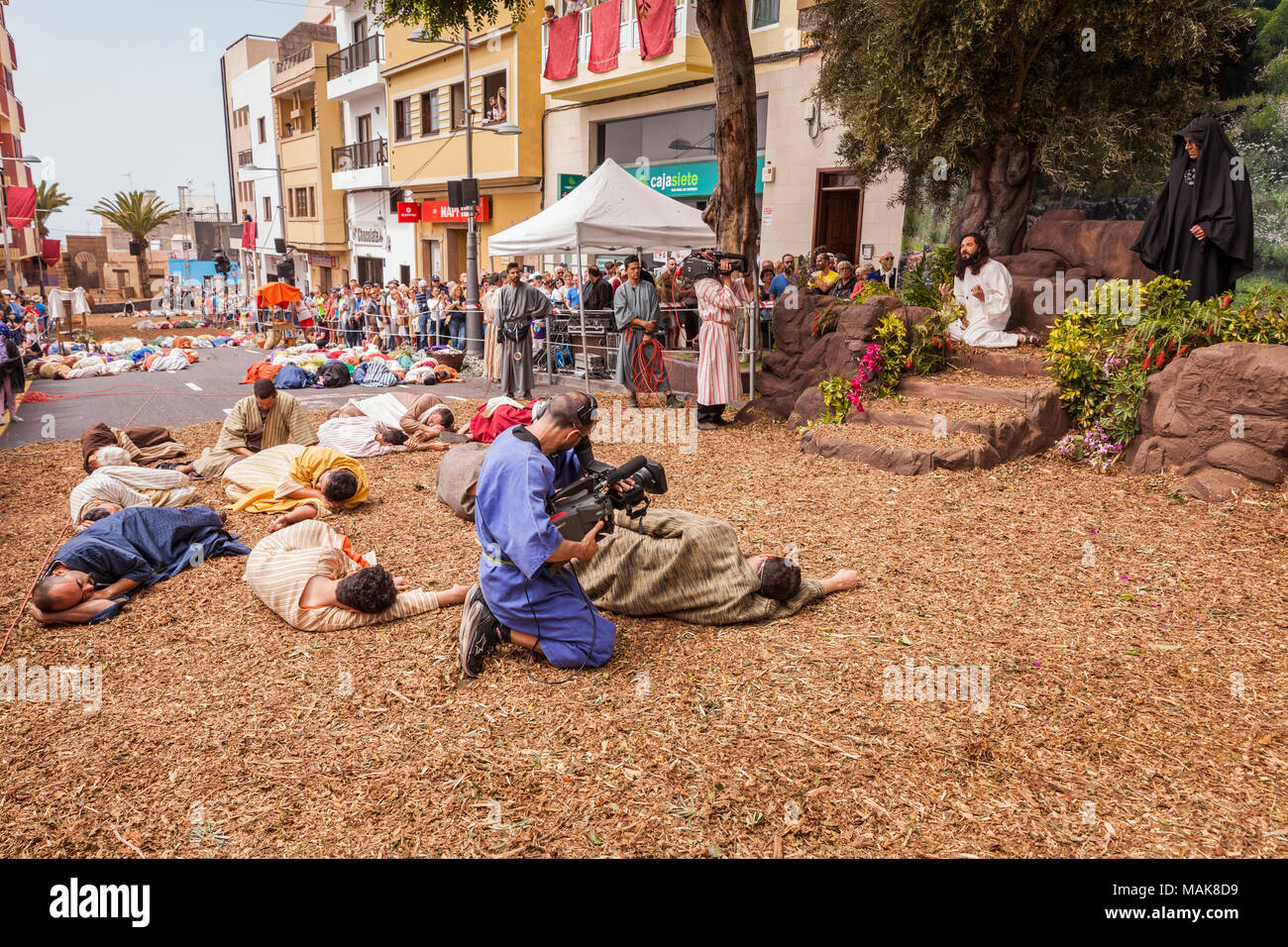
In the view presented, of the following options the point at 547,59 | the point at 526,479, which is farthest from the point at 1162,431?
the point at 547,59

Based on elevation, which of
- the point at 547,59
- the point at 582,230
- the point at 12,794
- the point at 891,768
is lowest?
the point at 12,794

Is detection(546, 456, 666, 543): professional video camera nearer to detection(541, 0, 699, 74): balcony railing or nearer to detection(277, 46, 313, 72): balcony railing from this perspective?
detection(541, 0, 699, 74): balcony railing

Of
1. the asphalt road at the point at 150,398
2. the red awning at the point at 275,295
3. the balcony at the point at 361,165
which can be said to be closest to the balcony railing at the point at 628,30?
the asphalt road at the point at 150,398

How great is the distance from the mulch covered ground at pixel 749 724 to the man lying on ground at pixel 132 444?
9.90ft

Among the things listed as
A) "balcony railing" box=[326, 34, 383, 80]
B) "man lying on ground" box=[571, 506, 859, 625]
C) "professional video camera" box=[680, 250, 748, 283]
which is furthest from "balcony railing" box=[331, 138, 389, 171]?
"man lying on ground" box=[571, 506, 859, 625]

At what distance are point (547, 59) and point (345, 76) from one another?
585 inches

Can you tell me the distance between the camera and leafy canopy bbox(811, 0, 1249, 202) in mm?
9125

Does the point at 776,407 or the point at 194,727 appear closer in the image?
the point at 194,727

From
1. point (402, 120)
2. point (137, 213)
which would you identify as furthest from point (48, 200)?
point (402, 120)

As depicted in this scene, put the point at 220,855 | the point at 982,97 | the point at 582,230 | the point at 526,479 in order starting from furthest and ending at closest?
1. the point at 582,230
2. the point at 982,97
3. the point at 526,479
4. the point at 220,855

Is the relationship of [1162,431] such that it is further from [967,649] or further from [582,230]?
[582,230]

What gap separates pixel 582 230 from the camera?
12.5 m

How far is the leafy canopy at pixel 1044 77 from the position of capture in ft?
29.9

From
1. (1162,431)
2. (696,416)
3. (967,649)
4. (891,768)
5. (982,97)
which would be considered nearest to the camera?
(891,768)
